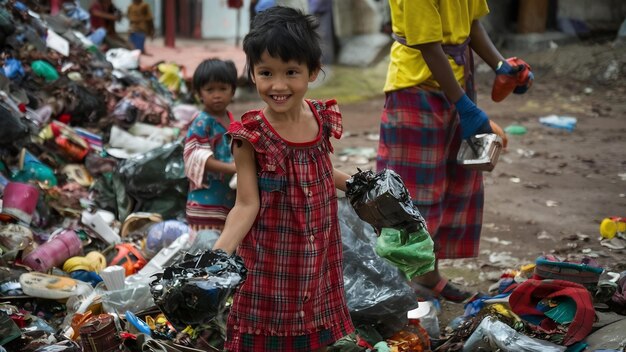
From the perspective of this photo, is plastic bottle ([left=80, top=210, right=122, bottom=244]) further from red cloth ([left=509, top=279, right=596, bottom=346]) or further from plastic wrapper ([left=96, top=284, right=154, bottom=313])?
red cloth ([left=509, top=279, right=596, bottom=346])

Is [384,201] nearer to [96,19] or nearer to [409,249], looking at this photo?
[409,249]

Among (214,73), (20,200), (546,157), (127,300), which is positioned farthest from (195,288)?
(546,157)

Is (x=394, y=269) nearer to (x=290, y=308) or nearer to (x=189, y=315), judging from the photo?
(x=290, y=308)

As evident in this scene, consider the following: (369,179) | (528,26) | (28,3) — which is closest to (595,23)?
(528,26)

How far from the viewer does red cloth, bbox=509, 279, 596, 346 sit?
284cm

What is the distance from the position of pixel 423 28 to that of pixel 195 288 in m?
1.65

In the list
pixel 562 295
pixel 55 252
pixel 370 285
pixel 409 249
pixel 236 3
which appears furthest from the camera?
pixel 236 3

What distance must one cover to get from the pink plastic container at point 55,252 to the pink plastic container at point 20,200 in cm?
26

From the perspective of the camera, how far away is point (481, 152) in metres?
3.11

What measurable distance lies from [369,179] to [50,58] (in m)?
5.25

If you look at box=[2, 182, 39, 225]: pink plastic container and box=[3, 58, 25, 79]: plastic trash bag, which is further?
box=[3, 58, 25, 79]: plastic trash bag

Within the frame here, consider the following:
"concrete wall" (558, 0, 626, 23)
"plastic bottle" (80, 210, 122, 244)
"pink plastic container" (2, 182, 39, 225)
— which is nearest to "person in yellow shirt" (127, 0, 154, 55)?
"concrete wall" (558, 0, 626, 23)

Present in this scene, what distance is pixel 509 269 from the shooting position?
411 centimetres

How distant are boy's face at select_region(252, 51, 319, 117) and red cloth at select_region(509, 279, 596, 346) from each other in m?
1.46
